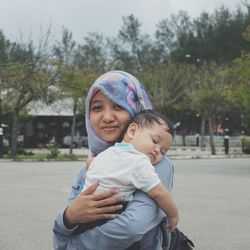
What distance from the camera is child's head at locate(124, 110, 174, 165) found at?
2.22m

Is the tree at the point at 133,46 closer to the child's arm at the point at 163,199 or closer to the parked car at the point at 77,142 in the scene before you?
the parked car at the point at 77,142

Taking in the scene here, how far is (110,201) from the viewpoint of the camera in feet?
6.90

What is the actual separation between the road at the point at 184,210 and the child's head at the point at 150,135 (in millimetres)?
4167

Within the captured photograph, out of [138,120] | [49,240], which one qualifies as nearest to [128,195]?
[138,120]

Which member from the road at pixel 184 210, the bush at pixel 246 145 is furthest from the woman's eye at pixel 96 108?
the bush at pixel 246 145

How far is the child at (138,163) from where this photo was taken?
2.09 meters

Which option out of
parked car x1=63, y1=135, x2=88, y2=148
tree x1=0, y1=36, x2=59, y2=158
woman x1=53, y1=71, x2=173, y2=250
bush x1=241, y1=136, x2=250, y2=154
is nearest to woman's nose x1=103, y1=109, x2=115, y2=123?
woman x1=53, y1=71, x2=173, y2=250

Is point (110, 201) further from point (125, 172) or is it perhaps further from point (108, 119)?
point (108, 119)

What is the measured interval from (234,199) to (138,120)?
29.1ft

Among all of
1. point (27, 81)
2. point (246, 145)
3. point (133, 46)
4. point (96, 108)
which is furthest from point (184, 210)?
point (133, 46)

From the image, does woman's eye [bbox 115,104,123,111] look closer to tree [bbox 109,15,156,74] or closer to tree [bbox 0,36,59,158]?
tree [bbox 0,36,59,158]

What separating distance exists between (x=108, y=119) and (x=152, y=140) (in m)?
0.21

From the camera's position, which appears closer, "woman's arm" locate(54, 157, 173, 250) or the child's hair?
"woman's arm" locate(54, 157, 173, 250)

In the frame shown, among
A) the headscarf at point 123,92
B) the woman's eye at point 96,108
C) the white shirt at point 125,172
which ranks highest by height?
the headscarf at point 123,92
